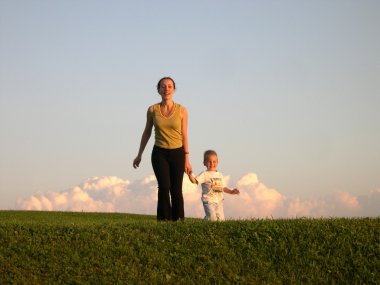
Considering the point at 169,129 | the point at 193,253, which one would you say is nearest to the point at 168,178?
the point at 169,129

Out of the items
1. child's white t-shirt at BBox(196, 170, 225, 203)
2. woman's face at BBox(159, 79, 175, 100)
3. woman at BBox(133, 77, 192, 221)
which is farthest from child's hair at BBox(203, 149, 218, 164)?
woman's face at BBox(159, 79, 175, 100)

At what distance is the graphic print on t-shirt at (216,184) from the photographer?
14.9 metres

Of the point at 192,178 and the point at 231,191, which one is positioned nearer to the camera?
the point at 192,178

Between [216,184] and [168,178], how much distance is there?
144cm

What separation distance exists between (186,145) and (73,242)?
136 inches

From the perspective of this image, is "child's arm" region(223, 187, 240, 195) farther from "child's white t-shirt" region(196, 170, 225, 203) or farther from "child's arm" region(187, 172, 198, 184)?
"child's arm" region(187, 172, 198, 184)

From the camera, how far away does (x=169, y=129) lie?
1398cm

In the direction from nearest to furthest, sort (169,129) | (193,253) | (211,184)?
(193,253)
(169,129)
(211,184)

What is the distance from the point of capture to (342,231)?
523 inches

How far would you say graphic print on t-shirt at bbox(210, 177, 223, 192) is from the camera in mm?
14883

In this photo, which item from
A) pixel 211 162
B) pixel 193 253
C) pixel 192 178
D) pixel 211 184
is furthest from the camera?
pixel 211 162

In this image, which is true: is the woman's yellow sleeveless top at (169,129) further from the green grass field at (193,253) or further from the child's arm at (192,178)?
the green grass field at (193,253)

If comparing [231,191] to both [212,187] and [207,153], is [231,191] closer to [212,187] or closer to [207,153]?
[212,187]

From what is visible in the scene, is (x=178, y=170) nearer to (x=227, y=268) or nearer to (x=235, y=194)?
(x=235, y=194)
